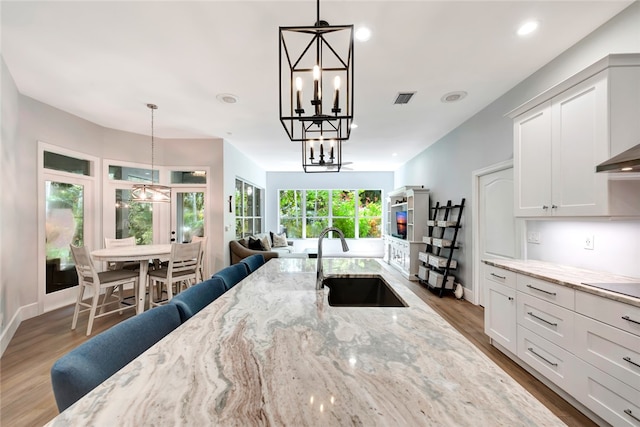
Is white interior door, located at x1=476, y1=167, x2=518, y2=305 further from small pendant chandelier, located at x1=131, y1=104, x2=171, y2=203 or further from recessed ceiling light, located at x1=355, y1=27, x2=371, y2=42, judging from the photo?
small pendant chandelier, located at x1=131, y1=104, x2=171, y2=203

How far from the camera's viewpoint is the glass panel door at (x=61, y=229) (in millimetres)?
3571

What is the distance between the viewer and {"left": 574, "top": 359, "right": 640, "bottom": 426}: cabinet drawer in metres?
1.38

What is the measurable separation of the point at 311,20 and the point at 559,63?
7.48 ft

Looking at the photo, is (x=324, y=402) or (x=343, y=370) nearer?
(x=324, y=402)

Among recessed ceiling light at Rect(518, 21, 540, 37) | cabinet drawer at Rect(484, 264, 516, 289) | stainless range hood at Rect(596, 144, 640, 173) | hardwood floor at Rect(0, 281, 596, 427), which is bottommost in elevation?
hardwood floor at Rect(0, 281, 596, 427)

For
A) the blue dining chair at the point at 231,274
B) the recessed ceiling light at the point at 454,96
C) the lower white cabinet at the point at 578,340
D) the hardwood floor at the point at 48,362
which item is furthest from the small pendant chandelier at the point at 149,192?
the lower white cabinet at the point at 578,340

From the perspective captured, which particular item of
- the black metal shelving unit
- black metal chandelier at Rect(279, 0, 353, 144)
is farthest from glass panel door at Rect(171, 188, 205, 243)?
the black metal shelving unit

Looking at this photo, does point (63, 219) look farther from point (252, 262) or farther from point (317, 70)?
point (317, 70)

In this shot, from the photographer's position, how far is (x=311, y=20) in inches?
77.4

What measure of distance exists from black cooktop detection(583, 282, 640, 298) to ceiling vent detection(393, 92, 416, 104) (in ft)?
8.10

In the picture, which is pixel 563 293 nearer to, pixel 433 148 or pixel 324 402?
pixel 324 402

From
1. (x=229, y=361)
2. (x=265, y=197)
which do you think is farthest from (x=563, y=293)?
(x=265, y=197)

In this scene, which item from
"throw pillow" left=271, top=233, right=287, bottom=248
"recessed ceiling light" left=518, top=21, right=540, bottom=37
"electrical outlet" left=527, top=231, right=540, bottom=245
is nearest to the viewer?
"recessed ceiling light" left=518, top=21, right=540, bottom=37

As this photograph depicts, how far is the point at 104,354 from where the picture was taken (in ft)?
2.75
